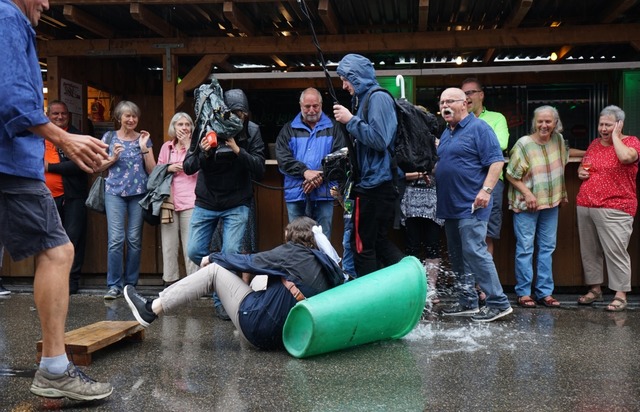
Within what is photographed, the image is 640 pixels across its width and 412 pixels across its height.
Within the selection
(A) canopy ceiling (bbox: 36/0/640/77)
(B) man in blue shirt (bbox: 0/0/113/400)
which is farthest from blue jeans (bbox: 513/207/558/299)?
(B) man in blue shirt (bbox: 0/0/113/400)

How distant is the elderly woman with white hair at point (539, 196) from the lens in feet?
21.9

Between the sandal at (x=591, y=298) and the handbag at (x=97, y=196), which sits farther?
the handbag at (x=97, y=196)

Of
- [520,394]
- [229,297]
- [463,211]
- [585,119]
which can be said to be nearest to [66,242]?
[229,297]

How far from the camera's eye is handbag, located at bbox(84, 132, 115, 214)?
23.6 feet

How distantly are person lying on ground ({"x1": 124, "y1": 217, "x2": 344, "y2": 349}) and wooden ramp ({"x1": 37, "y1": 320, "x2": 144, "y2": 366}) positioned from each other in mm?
187

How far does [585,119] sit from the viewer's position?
10992mm

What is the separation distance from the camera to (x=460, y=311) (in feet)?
20.3

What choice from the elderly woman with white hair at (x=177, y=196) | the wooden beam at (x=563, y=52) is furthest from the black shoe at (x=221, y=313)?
the wooden beam at (x=563, y=52)

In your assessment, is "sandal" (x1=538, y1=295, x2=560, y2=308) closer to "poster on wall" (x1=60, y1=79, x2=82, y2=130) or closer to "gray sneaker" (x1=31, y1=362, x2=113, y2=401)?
"gray sneaker" (x1=31, y1=362, x2=113, y2=401)

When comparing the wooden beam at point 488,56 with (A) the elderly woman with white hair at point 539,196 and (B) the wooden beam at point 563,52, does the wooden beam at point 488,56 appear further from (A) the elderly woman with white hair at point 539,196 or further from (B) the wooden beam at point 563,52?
(A) the elderly woman with white hair at point 539,196

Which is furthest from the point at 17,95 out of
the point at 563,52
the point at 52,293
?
the point at 563,52

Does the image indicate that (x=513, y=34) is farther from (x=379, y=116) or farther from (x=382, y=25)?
(x=379, y=116)

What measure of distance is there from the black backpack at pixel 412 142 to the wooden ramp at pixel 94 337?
230 centimetres

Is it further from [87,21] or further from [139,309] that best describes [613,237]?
[87,21]
